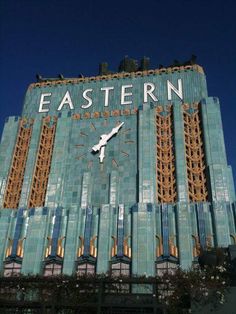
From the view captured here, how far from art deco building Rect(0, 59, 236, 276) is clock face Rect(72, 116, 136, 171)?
149 mm

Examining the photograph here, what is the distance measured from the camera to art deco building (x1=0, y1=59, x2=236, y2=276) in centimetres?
4647

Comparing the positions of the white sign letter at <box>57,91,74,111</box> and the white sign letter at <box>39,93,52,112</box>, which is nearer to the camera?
the white sign letter at <box>57,91,74,111</box>

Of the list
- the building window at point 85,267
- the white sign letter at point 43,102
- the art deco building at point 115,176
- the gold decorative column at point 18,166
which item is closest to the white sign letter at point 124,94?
the art deco building at point 115,176

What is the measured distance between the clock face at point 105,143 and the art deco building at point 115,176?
15 centimetres

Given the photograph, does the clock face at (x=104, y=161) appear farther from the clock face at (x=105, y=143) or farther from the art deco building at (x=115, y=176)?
the art deco building at (x=115, y=176)

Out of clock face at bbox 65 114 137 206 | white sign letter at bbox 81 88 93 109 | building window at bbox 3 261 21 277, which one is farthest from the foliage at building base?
white sign letter at bbox 81 88 93 109

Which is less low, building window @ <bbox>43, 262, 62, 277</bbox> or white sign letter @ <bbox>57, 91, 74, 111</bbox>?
white sign letter @ <bbox>57, 91, 74, 111</bbox>

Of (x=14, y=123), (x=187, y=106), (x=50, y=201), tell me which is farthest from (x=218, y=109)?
(x=14, y=123)

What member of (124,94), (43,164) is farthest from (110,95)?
(43,164)

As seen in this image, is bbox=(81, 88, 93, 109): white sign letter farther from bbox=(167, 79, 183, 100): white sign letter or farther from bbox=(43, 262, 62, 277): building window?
bbox=(43, 262, 62, 277): building window

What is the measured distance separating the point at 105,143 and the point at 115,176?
5955 millimetres

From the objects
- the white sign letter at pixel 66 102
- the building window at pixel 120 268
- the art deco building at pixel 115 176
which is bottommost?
the building window at pixel 120 268

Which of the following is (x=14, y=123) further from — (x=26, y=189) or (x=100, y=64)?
(x=100, y=64)

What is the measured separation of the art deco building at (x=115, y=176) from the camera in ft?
152
